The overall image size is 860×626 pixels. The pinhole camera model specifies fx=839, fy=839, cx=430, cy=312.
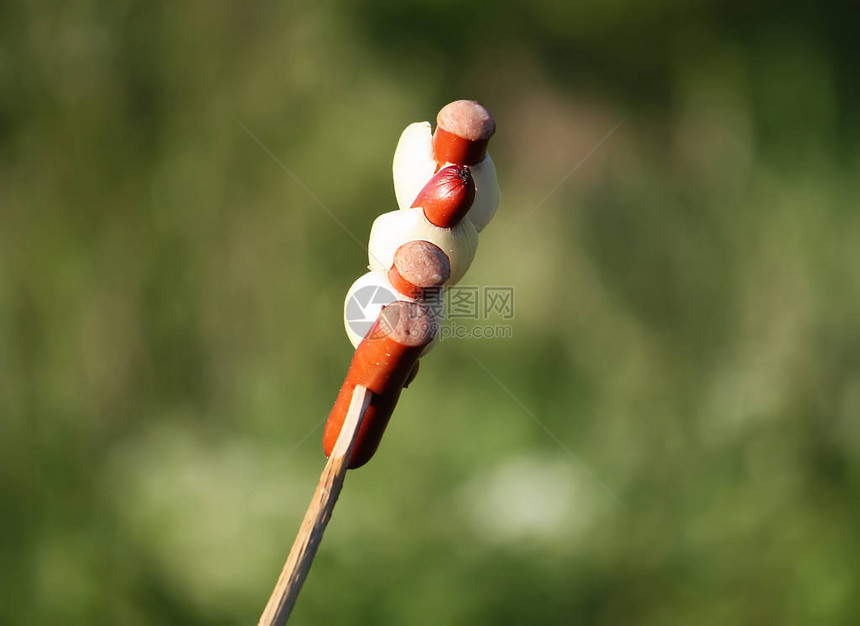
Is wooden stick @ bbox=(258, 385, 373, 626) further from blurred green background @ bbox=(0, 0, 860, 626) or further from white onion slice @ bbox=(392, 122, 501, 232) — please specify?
blurred green background @ bbox=(0, 0, 860, 626)

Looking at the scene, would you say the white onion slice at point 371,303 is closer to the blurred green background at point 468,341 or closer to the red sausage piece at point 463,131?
the red sausage piece at point 463,131

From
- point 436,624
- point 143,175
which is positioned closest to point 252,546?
point 436,624

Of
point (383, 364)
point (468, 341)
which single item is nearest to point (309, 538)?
point (383, 364)

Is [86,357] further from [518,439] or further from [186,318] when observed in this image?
[518,439]

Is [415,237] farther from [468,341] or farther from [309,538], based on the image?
[468,341]

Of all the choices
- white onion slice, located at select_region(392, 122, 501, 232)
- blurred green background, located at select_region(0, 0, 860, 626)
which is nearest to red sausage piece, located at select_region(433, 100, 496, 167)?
white onion slice, located at select_region(392, 122, 501, 232)

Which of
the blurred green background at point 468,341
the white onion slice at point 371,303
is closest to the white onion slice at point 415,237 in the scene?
the white onion slice at point 371,303

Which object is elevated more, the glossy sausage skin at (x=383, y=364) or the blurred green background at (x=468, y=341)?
the glossy sausage skin at (x=383, y=364)
